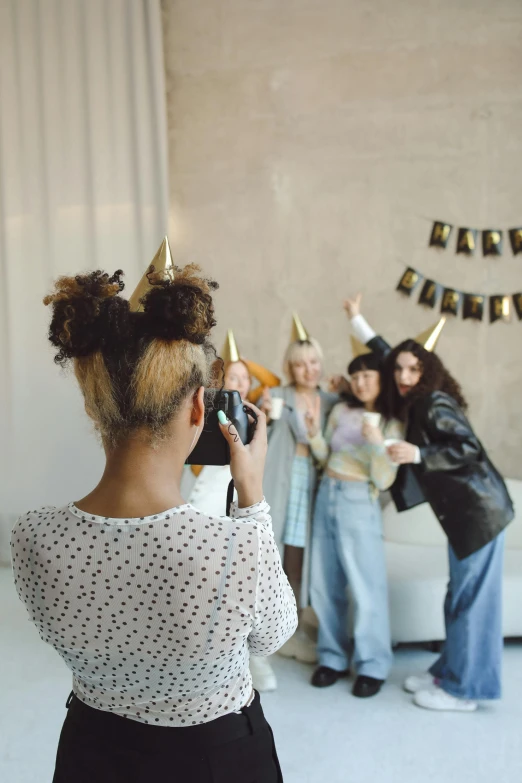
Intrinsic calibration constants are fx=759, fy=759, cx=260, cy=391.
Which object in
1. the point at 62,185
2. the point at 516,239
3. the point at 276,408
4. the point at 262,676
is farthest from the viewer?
the point at 62,185

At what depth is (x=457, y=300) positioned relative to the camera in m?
4.32

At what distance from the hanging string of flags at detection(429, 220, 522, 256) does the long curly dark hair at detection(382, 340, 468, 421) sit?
1565 millimetres

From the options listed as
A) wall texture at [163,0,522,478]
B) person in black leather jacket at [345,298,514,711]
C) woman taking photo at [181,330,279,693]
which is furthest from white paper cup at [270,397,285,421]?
wall texture at [163,0,522,478]

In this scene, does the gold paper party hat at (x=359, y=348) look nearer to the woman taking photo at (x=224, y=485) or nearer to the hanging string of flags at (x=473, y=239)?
the woman taking photo at (x=224, y=485)

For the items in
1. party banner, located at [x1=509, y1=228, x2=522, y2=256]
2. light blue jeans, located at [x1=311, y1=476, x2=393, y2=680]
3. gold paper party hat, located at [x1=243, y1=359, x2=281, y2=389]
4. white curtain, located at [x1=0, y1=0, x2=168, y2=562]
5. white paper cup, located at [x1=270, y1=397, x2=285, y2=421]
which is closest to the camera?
light blue jeans, located at [x1=311, y1=476, x2=393, y2=680]

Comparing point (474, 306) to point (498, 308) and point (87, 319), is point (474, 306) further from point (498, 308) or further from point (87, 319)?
point (87, 319)

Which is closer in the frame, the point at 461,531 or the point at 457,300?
the point at 461,531

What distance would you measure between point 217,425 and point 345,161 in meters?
3.72

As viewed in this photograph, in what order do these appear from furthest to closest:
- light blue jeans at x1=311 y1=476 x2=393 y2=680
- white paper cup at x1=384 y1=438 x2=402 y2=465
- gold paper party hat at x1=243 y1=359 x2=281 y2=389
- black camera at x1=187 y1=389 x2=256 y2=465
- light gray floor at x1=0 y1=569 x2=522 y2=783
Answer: gold paper party hat at x1=243 y1=359 x2=281 y2=389 < light blue jeans at x1=311 y1=476 x2=393 y2=680 < white paper cup at x1=384 y1=438 x2=402 y2=465 < light gray floor at x1=0 y1=569 x2=522 y2=783 < black camera at x1=187 y1=389 x2=256 y2=465

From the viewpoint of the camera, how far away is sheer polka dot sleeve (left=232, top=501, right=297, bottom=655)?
83 cm

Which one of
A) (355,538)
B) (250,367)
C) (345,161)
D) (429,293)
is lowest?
(355,538)

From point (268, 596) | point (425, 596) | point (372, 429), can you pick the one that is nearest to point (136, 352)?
point (268, 596)

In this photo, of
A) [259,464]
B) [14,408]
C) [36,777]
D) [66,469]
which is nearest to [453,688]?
[36,777]

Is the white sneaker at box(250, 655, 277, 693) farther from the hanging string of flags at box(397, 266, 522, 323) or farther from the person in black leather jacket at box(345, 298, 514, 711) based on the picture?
the hanging string of flags at box(397, 266, 522, 323)
